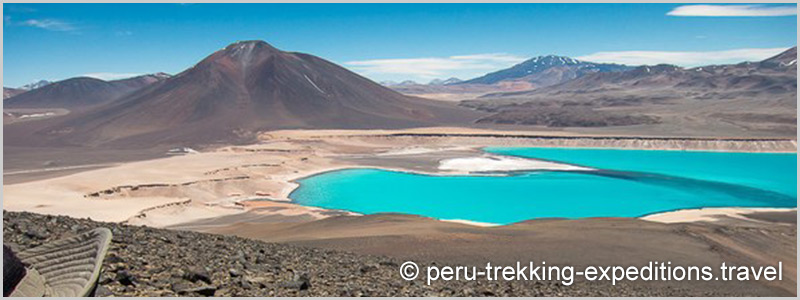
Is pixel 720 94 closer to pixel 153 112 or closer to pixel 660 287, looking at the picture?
pixel 153 112

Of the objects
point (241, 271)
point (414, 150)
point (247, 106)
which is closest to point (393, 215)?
point (241, 271)

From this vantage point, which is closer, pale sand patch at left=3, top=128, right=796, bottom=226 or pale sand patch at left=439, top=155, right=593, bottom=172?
pale sand patch at left=3, top=128, right=796, bottom=226

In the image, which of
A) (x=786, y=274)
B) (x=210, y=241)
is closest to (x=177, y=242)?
(x=210, y=241)

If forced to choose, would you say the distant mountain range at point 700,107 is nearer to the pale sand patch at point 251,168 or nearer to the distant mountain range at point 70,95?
the pale sand patch at point 251,168

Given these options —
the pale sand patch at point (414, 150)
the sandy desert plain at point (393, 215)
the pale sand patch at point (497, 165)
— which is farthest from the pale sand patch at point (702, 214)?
the pale sand patch at point (414, 150)

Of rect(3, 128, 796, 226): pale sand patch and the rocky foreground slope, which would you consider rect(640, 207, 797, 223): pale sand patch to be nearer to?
rect(3, 128, 796, 226): pale sand patch

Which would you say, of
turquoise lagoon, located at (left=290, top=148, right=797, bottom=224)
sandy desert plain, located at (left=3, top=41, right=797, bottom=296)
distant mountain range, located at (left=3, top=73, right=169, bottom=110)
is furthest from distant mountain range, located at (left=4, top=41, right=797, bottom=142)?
distant mountain range, located at (left=3, top=73, right=169, bottom=110)

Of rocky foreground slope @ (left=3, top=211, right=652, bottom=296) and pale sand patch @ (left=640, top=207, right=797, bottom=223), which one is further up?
rocky foreground slope @ (left=3, top=211, right=652, bottom=296)
